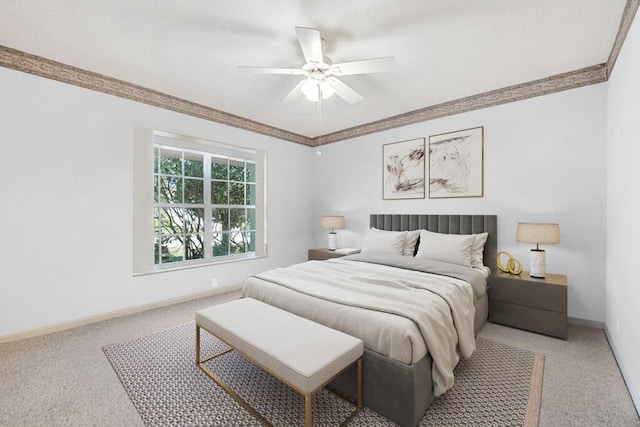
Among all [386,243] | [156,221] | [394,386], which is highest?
[156,221]

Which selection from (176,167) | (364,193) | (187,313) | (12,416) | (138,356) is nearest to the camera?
(12,416)

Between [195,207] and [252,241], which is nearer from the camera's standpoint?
[195,207]

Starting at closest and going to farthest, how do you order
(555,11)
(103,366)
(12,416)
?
(12,416)
(555,11)
(103,366)

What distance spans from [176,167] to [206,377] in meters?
2.82

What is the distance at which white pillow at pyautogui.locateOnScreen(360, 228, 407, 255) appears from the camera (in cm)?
363

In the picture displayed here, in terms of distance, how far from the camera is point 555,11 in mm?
2021

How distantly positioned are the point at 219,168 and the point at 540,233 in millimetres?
4113

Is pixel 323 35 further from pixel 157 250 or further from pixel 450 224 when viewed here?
pixel 157 250

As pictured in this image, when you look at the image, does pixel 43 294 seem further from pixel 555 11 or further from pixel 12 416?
pixel 555 11

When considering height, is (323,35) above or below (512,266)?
above

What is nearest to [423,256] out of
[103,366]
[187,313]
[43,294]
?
[187,313]

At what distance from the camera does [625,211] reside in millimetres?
2055

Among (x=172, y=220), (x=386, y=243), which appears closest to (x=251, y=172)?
(x=172, y=220)

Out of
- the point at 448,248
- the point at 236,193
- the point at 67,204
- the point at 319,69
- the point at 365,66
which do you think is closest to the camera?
the point at 365,66
